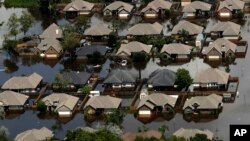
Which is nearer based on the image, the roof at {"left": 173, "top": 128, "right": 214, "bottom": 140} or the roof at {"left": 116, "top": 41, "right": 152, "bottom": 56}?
the roof at {"left": 173, "top": 128, "right": 214, "bottom": 140}

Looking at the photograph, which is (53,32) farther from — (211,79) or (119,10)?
(211,79)

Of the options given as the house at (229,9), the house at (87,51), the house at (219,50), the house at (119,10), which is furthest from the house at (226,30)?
the house at (119,10)

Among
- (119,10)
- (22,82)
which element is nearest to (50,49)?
(22,82)

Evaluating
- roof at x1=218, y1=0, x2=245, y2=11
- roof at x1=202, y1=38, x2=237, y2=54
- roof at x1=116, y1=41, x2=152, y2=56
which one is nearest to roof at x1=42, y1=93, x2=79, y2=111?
roof at x1=116, y1=41, x2=152, y2=56

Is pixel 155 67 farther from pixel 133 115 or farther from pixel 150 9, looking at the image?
pixel 150 9

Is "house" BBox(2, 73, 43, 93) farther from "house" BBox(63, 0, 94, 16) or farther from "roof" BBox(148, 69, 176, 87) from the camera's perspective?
"house" BBox(63, 0, 94, 16)

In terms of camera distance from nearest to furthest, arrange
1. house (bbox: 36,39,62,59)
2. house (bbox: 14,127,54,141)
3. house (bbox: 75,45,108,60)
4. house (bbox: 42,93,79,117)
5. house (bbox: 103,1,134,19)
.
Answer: house (bbox: 14,127,54,141)
house (bbox: 42,93,79,117)
house (bbox: 75,45,108,60)
house (bbox: 36,39,62,59)
house (bbox: 103,1,134,19)

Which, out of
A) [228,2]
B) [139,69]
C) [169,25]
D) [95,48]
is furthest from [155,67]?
[228,2]

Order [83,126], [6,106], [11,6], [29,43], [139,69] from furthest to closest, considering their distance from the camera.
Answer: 1. [11,6]
2. [29,43]
3. [139,69]
4. [6,106]
5. [83,126]
